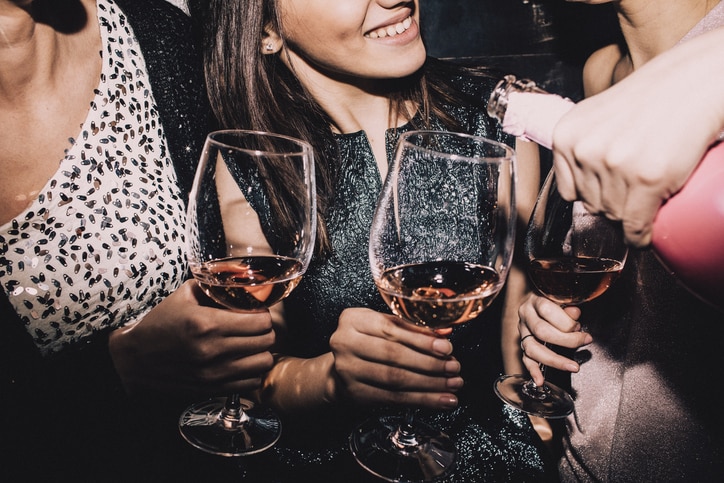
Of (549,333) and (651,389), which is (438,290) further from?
(651,389)

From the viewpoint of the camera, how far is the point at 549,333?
3.74 ft

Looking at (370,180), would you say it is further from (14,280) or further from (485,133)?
(14,280)

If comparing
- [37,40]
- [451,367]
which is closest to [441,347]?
[451,367]

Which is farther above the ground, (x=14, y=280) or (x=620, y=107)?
(x=620, y=107)

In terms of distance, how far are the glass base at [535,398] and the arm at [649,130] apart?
1.88 feet

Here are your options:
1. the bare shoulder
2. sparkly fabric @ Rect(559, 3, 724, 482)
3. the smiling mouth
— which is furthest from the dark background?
sparkly fabric @ Rect(559, 3, 724, 482)

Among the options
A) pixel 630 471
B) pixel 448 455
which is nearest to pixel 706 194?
pixel 448 455

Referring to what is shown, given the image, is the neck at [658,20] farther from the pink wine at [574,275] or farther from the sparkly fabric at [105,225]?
the sparkly fabric at [105,225]

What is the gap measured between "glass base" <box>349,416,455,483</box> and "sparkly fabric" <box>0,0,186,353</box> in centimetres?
85

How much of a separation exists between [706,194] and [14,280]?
1471 millimetres

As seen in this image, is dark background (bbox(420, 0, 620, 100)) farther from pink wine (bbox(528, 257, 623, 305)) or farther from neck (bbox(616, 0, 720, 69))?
A: pink wine (bbox(528, 257, 623, 305))

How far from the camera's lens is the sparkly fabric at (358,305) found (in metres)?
1.09

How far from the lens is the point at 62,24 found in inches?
57.1

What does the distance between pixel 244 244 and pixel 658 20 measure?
4.49 feet
